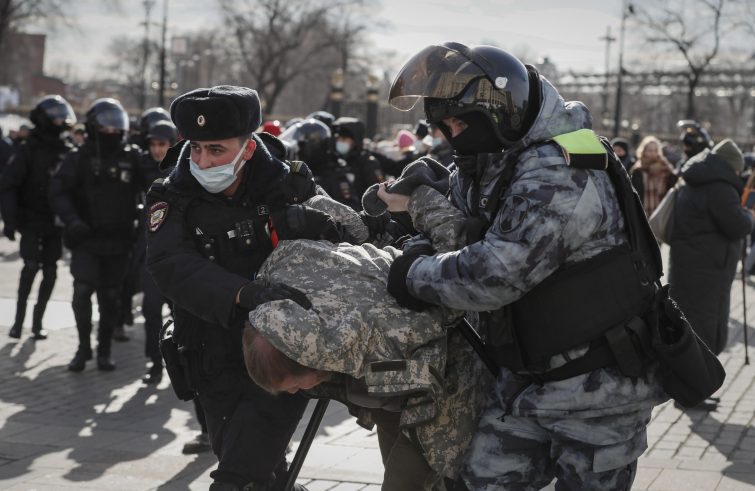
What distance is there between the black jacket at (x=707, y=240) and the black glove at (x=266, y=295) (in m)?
4.60

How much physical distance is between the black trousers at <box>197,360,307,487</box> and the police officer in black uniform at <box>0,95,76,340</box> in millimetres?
5917

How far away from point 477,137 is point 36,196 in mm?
7254

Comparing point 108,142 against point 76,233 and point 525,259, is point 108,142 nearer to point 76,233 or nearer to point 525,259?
point 76,233

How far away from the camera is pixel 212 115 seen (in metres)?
3.83

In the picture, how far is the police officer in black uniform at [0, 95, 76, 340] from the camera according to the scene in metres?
9.63

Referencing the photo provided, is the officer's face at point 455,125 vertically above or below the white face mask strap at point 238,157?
above

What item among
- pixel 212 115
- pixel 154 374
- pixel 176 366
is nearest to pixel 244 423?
pixel 176 366

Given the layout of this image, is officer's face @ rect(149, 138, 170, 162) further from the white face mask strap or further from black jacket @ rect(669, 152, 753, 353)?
the white face mask strap

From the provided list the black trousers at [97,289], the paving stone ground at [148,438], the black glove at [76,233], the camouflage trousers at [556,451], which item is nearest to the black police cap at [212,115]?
the camouflage trousers at [556,451]

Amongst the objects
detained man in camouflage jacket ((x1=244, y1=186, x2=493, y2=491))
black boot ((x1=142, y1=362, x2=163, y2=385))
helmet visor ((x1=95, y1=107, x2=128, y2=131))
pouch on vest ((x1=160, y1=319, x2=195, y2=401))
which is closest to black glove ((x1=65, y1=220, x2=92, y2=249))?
helmet visor ((x1=95, y1=107, x2=128, y2=131))

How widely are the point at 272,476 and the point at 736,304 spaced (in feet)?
32.0

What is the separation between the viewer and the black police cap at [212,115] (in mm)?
3824

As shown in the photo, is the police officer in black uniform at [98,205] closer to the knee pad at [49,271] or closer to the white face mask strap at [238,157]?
the knee pad at [49,271]

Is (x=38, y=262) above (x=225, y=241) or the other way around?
the other way around
